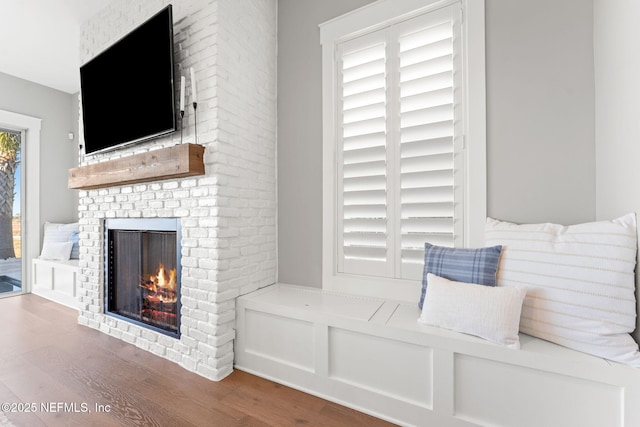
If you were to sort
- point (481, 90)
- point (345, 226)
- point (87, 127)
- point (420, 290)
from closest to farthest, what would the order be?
1. point (481, 90)
2. point (420, 290)
3. point (345, 226)
4. point (87, 127)

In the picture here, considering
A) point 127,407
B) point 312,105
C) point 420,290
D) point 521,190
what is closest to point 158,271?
point 127,407

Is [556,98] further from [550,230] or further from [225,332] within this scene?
[225,332]

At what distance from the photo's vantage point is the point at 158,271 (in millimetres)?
2189

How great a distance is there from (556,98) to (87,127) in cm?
340

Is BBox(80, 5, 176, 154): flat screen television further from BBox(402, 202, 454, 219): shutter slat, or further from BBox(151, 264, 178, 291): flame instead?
BBox(402, 202, 454, 219): shutter slat

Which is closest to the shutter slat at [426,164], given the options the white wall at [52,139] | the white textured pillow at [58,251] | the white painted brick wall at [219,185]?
the white painted brick wall at [219,185]

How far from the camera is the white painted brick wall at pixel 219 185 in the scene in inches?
70.3

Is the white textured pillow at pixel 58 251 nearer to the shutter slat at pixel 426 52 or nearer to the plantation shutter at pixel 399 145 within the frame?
the plantation shutter at pixel 399 145

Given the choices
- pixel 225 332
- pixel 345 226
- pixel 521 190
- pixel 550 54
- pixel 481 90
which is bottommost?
pixel 225 332

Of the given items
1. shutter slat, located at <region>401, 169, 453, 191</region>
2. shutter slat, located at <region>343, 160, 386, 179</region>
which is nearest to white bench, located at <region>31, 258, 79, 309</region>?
shutter slat, located at <region>343, 160, 386, 179</region>

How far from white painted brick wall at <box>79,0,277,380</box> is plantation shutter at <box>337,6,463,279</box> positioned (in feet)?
1.97

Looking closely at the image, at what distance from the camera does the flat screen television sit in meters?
1.88

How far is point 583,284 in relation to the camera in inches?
44.9

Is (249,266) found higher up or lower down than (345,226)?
lower down
